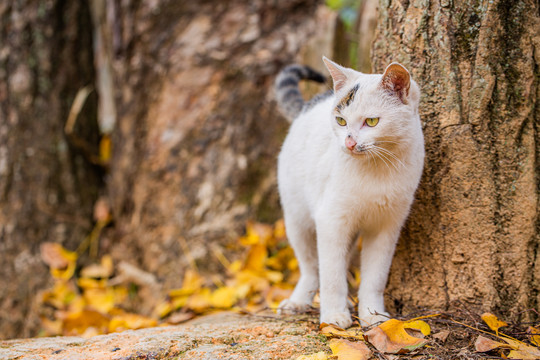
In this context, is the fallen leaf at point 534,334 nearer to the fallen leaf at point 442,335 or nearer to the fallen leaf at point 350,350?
the fallen leaf at point 442,335

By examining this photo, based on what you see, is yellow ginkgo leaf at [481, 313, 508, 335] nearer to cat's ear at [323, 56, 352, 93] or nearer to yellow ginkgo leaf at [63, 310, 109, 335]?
cat's ear at [323, 56, 352, 93]

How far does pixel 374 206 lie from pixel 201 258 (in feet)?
6.40

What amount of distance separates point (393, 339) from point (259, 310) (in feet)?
3.21

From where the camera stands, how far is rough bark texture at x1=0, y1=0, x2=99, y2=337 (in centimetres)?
374

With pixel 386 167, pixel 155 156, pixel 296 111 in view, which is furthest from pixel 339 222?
pixel 155 156

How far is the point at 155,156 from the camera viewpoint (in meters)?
3.94

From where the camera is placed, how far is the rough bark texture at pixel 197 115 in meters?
3.88

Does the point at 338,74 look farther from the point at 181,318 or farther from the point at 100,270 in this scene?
the point at 100,270

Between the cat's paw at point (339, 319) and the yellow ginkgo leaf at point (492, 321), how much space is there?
577mm

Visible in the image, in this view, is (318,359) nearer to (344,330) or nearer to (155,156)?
(344,330)

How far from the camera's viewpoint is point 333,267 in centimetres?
222

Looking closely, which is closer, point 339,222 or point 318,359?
point 318,359

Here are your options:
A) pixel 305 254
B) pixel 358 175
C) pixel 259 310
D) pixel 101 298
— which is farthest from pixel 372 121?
pixel 101 298

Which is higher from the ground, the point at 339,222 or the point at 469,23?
the point at 469,23
